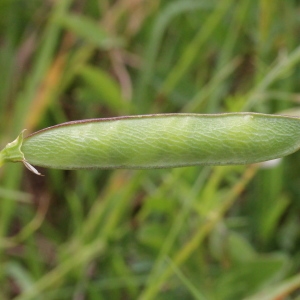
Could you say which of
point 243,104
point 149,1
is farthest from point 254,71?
point 243,104

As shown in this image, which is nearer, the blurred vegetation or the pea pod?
the pea pod

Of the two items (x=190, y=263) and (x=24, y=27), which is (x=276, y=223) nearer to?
(x=190, y=263)

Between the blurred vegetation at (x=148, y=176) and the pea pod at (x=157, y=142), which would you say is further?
the blurred vegetation at (x=148, y=176)

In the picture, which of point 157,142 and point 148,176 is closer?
point 157,142

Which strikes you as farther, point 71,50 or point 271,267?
point 71,50
